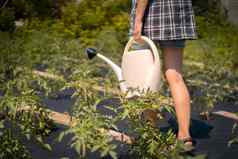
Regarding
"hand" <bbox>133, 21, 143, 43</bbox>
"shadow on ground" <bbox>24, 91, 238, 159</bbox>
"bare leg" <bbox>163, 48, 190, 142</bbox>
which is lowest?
"shadow on ground" <bbox>24, 91, 238, 159</bbox>

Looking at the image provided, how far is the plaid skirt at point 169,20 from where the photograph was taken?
4.41 metres

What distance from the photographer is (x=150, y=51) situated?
4457mm

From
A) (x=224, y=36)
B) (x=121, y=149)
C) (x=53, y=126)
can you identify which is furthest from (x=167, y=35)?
(x=224, y=36)

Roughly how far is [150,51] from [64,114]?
142cm

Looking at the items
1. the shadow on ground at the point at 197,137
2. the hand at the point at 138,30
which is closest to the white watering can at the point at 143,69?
the hand at the point at 138,30

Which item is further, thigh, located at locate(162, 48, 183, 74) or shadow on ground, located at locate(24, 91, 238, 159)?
thigh, located at locate(162, 48, 183, 74)

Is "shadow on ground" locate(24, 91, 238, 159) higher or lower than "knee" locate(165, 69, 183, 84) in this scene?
lower

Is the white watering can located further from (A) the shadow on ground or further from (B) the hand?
(A) the shadow on ground

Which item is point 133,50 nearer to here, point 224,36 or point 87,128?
point 87,128

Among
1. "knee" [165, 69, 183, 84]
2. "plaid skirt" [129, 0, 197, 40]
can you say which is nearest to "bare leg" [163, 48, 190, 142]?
"knee" [165, 69, 183, 84]

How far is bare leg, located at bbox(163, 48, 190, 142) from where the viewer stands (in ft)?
14.8

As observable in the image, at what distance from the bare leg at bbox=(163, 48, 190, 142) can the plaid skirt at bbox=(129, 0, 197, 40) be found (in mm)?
140

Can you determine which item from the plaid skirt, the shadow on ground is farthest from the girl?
the shadow on ground

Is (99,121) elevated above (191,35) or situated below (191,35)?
below
